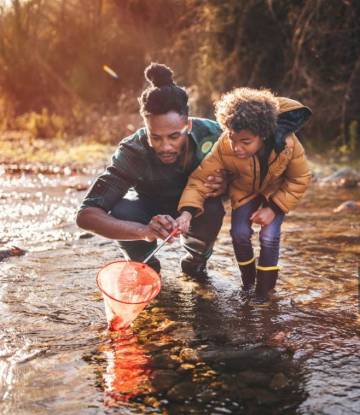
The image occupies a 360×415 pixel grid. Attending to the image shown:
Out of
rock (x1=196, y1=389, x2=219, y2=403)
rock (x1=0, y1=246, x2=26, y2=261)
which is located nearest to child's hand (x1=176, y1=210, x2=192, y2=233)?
rock (x1=196, y1=389, x2=219, y2=403)

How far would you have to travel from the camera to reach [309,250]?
4.21 meters

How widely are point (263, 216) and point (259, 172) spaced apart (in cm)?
21

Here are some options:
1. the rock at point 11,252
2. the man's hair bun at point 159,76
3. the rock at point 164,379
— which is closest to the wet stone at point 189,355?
the rock at point 164,379

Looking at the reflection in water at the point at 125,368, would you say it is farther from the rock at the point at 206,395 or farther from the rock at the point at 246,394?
the rock at the point at 246,394

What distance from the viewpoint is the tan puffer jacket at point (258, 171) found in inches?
123

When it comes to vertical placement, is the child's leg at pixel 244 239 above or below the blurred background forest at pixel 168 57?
below

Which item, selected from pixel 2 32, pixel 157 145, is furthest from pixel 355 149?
pixel 2 32

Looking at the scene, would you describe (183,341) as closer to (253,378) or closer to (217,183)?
(253,378)

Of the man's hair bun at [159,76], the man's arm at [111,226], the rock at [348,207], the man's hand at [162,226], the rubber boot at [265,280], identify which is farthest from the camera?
the rock at [348,207]

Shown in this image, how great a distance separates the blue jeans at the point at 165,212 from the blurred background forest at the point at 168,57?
499 cm

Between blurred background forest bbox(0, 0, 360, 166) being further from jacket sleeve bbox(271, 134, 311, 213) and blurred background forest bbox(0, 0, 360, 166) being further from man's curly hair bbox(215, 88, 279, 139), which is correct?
man's curly hair bbox(215, 88, 279, 139)

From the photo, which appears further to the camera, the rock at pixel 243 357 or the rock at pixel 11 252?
the rock at pixel 11 252

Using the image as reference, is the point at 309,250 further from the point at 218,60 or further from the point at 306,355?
the point at 218,60

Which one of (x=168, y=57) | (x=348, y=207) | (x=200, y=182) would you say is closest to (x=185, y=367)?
(x=200, y=182)
